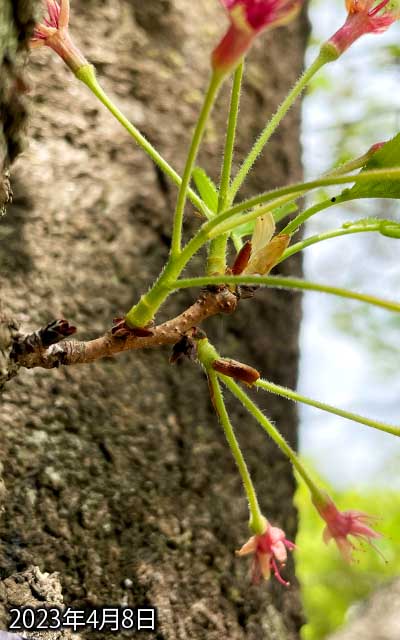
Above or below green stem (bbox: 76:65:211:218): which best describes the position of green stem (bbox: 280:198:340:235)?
below

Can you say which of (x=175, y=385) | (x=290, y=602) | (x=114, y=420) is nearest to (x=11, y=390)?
(x=114, y=420)

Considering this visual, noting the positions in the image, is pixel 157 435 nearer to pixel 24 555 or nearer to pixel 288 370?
pixel 24 555

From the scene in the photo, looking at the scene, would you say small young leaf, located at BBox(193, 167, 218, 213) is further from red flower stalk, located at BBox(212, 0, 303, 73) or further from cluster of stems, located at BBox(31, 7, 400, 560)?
red flower stalk, located at BBox(212, 0, 303, 73)

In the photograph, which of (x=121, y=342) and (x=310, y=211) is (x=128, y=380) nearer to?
(x=121, y=342)

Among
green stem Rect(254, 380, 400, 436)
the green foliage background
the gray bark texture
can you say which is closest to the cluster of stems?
green stem Rect(254, 380, 400, 436)

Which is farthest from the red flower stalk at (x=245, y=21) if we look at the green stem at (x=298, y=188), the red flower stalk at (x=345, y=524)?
the red flower stalk at (x=345, y=524)

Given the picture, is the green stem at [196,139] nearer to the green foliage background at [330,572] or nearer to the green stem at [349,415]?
the green stem at [349,415]
